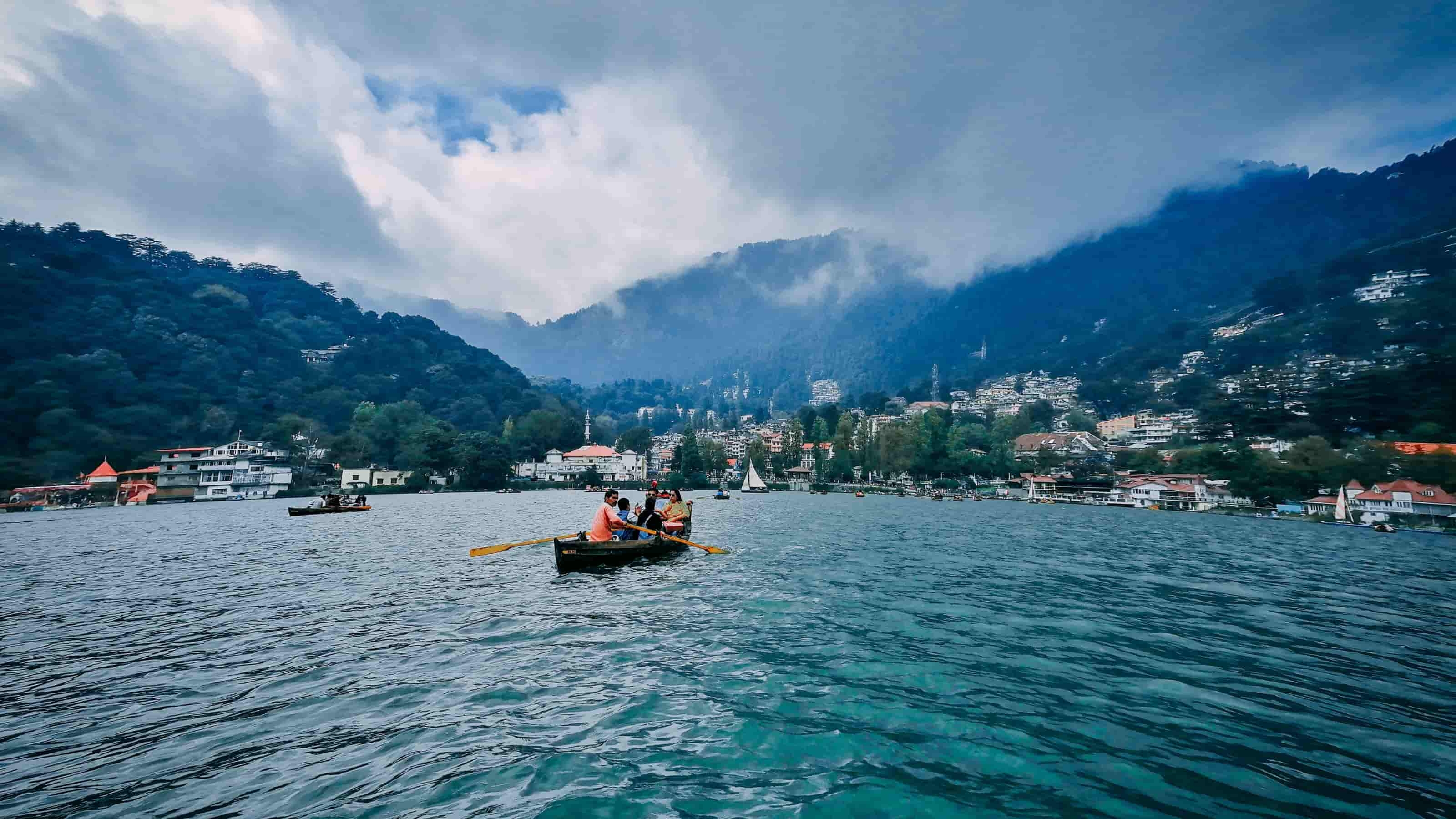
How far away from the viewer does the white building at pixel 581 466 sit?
468 feet

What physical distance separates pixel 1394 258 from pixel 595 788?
694 ft

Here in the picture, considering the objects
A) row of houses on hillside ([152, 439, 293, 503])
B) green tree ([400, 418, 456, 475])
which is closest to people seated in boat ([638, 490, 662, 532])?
row of houses on hillside ([152, 439, 293, 503])

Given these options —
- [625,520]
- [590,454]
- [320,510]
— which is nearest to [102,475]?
[320,510]

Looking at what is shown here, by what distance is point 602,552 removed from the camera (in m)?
18.0

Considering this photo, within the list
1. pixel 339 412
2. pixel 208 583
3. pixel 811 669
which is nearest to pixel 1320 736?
pixel 811 669

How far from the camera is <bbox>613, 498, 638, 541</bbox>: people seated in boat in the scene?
65.3ft

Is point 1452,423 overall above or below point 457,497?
above

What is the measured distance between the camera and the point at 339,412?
13838 centimetres

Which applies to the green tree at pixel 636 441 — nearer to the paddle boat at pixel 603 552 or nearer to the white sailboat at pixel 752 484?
the white sailboat at pixel 752 484

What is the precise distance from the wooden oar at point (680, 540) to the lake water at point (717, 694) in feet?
4.11

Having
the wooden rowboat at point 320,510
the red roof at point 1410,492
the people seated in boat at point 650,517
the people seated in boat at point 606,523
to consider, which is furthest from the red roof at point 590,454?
the people seated in boat at point 606,523

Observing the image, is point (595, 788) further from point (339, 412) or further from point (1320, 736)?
point (339, 412)

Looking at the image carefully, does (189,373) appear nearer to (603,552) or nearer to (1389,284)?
(603,552)

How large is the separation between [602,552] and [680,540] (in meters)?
4.07
